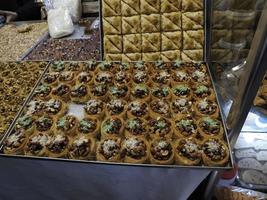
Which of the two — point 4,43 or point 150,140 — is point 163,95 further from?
point 4,43

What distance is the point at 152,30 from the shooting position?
180 centimetres

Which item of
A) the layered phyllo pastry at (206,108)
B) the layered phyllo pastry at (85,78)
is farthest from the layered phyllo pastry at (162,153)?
the layered phyllo pastry at (85,78)

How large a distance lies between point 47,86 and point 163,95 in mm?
693

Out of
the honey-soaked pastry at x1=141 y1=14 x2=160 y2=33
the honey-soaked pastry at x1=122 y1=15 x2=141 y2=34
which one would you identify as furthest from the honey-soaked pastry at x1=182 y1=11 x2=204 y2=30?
the honey-soaked pastry at x1=122 y1=15 x2=141 y2=34

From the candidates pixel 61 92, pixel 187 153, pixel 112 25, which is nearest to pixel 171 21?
pixel 112 25

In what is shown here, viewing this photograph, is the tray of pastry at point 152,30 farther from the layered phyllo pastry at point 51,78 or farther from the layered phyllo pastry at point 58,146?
the layered phyllo pastry at point 58,146

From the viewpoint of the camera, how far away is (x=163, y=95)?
1527 mm

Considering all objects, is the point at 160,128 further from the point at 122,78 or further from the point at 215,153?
the point at 122,78

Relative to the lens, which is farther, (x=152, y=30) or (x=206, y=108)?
(x=152, y=30)

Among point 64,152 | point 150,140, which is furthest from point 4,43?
point 150,140

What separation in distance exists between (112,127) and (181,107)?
39 centimetres

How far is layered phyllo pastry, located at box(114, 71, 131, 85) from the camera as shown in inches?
63.3

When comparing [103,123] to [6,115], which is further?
[6,115]

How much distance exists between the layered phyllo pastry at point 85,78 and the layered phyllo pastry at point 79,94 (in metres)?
0.06
